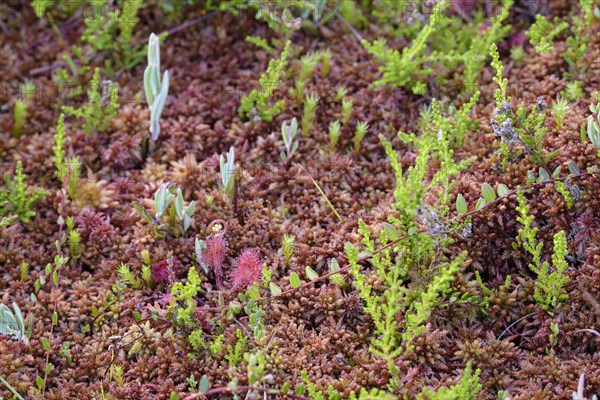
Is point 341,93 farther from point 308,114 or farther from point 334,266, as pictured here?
point 334,266

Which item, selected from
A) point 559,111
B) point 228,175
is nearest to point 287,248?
point 228,175

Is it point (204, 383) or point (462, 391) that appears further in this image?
point (204, 383)

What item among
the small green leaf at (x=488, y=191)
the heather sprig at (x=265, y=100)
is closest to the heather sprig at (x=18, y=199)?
the heather sprig at (x=265, y=100)

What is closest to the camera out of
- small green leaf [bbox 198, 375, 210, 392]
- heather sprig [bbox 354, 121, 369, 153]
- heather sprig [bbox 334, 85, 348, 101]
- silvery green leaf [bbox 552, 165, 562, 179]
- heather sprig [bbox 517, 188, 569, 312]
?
small green leaf [bbox 198, 375, 210, 392]

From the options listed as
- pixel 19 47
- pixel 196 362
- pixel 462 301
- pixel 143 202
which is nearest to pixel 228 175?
pixel 143 202

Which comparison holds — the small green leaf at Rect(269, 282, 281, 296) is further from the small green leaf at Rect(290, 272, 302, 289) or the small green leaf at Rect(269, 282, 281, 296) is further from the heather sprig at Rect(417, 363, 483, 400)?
the heather sprig at Rect(417, 363, 483, 400)

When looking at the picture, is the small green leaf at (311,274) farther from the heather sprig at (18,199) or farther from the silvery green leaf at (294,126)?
the heather sprig at (18,199)

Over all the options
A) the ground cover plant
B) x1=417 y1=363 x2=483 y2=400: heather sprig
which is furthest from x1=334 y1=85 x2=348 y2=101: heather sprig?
x1=417 y1=363 x2=483 y2=400: heather sprig
